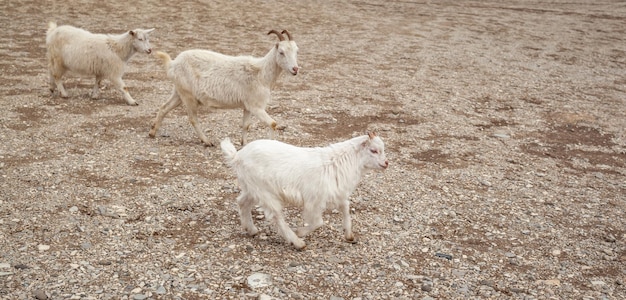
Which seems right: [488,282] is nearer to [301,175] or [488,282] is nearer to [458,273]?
[458,273]

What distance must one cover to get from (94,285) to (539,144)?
25.0 feet

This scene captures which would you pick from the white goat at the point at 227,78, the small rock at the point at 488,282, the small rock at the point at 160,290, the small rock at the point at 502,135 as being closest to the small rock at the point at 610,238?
the small rock at the point at 488,282

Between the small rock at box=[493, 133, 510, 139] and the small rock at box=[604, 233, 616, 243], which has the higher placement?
the small rock at box=[493, 133, 510, 139]

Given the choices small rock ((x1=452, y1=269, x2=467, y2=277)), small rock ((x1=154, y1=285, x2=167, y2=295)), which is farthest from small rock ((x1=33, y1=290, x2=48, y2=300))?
small rock ((x1=452, y1=269, x2=467, y2=277))

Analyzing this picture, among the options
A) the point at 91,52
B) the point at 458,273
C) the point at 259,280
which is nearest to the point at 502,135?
the point at 458,273

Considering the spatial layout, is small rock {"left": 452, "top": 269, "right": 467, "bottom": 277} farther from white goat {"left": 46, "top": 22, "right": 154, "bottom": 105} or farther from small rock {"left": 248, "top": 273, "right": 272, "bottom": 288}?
white goat {"left": 46, "top": 22, "right": 154, "bottom": 105}

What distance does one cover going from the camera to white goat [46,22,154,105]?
32.6 feet

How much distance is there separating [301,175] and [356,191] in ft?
6.67

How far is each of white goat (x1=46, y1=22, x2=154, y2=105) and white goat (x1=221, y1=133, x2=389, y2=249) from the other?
5634mm

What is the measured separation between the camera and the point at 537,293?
4.89 m

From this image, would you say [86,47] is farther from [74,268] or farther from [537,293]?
[537,293]

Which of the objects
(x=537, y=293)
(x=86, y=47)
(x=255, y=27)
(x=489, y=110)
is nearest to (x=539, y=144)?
(x=489, y=110)

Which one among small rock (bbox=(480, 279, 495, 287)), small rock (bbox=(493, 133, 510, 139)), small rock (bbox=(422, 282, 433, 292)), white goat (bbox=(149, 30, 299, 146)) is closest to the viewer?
small rock (bbox=(422, 282, 433, 292))

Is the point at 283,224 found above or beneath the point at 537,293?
above
